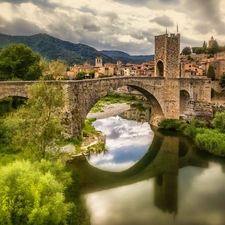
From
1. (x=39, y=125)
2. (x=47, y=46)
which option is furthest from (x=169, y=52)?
(x=47, y=46)

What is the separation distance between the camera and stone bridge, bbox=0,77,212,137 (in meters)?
17.1

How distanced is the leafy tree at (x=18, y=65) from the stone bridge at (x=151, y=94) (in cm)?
780

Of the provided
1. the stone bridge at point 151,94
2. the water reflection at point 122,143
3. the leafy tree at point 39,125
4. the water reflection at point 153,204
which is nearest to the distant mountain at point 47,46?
the water reflection at point 122,143

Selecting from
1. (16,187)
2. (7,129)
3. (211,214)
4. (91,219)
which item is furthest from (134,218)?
(7,129)

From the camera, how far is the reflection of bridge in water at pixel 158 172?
41.5ft

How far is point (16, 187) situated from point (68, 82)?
32.8ft

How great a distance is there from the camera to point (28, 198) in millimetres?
7254

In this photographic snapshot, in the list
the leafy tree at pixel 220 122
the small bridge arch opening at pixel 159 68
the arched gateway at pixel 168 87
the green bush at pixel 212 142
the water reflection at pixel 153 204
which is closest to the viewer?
the water reflection at pixel 153 204

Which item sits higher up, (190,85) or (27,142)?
(190,85)

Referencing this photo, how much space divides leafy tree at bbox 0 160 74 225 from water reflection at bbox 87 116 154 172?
7574 mm

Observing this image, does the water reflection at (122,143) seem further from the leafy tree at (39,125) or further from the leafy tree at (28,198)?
the leafy tree at (28,198)

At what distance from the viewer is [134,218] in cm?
1047

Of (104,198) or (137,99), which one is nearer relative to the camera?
(104,198)

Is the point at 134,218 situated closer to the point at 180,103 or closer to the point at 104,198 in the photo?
the point at 104,198
